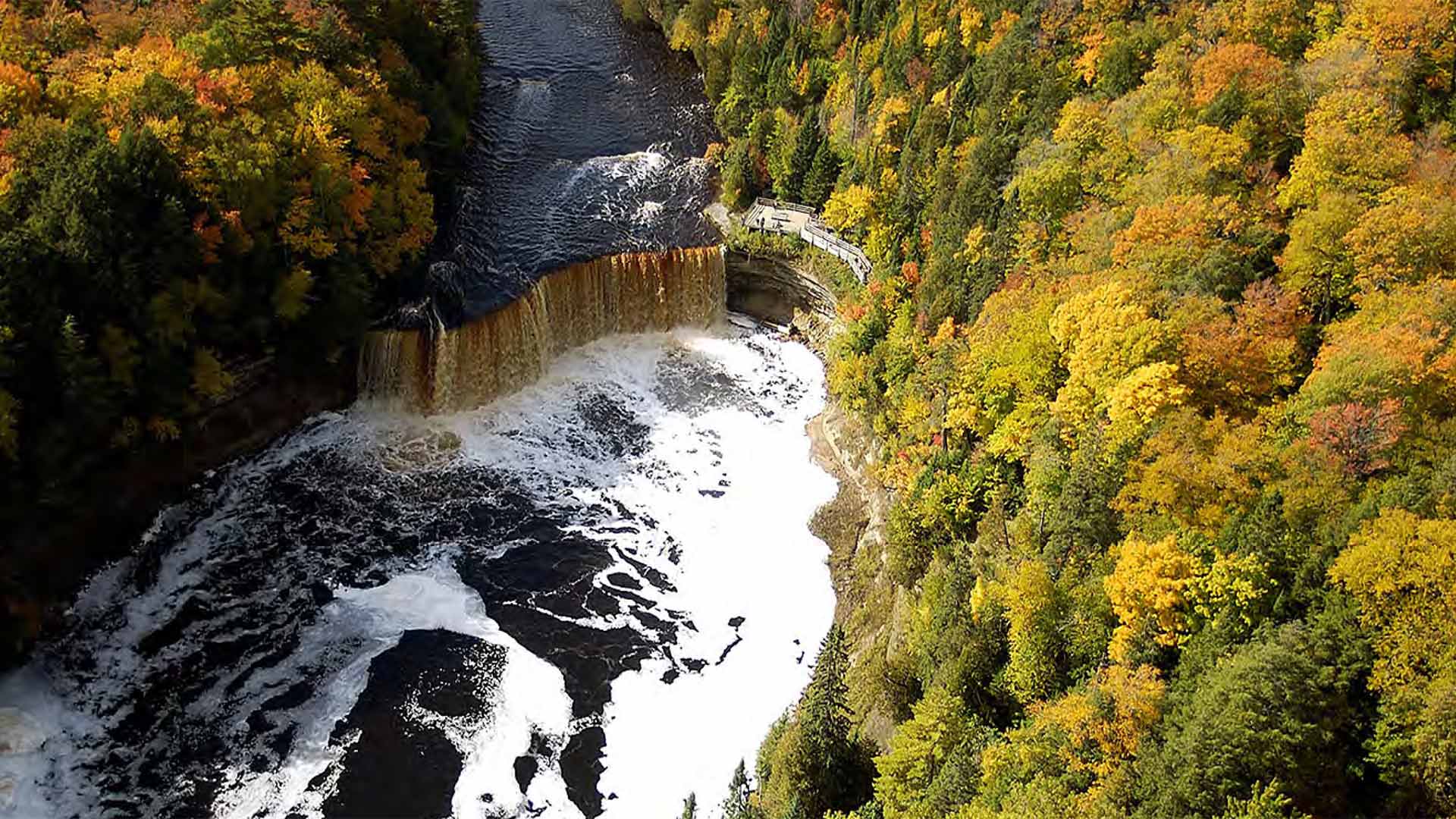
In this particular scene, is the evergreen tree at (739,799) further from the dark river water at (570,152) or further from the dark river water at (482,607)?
the dark river water at (570,152)

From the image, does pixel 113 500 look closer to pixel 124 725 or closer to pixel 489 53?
pixel 124 725

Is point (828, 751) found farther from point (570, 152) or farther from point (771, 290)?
point (570, 152)

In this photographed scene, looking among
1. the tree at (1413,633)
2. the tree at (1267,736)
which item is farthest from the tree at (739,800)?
the tree at (1413,633)

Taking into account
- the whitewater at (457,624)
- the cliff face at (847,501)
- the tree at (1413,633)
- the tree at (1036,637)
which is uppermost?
the tree at (1413,633)

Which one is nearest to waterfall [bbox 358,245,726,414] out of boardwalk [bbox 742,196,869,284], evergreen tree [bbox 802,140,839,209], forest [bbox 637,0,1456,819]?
boardwalk [bbox 742,196,869,284]

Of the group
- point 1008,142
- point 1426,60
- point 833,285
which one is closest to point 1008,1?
point 1008,142

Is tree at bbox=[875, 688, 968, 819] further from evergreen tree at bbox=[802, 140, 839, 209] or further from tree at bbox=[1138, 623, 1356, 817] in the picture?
evergreen tree at bbox=[802, 140, 839, 209]

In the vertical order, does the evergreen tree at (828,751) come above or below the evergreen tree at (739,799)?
above
